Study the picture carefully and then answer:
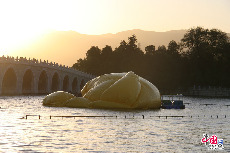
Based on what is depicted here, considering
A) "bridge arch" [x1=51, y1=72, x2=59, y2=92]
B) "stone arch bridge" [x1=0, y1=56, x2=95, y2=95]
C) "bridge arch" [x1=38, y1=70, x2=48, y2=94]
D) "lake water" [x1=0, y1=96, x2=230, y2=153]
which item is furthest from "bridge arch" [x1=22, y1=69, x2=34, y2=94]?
"lake water" [x1=0, y1=96, x2=230, y2=153]

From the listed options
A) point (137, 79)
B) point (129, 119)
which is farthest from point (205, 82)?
point (129, 119)

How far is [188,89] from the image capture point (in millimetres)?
177500

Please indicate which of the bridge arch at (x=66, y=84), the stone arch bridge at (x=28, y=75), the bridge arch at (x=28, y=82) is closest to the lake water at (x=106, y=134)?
the stone arch bridge at (x=28, y=75)

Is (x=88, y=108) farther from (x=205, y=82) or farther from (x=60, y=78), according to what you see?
(x=205, y=82)

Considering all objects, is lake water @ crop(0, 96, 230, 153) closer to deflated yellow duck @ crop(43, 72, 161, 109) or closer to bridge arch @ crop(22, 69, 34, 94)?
deflated yellow duck @ crop(43, 72, 161, 109)

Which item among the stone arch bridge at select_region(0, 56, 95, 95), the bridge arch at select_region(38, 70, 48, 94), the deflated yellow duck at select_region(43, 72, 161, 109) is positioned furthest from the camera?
the bridge arch at select_region(38, 70, 48, 94)

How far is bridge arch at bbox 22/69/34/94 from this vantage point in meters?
143

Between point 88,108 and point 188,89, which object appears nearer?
point 88,108

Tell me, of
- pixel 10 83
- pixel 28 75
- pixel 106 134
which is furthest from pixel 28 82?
pixel 106 134

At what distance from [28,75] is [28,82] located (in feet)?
7.31

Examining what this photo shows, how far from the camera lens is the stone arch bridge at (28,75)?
4980 inches

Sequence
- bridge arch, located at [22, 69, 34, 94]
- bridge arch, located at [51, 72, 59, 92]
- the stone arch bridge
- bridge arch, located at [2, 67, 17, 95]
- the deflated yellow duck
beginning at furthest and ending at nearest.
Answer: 1. bridge arch, located at [51, 72, 59, 92]
2. bridge arch, located at [22, 69, 34, 94]
3. bridge arch, located at [2, 67, 17, 95]
4. the stone arch bridge
5. the deflated yellow duck

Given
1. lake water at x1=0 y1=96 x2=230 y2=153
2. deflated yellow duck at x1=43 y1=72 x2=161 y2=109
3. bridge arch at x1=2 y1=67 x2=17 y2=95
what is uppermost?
bridge arch at x1=2 y1=67 x2=17 y2=95

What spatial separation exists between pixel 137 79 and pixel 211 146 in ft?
115
